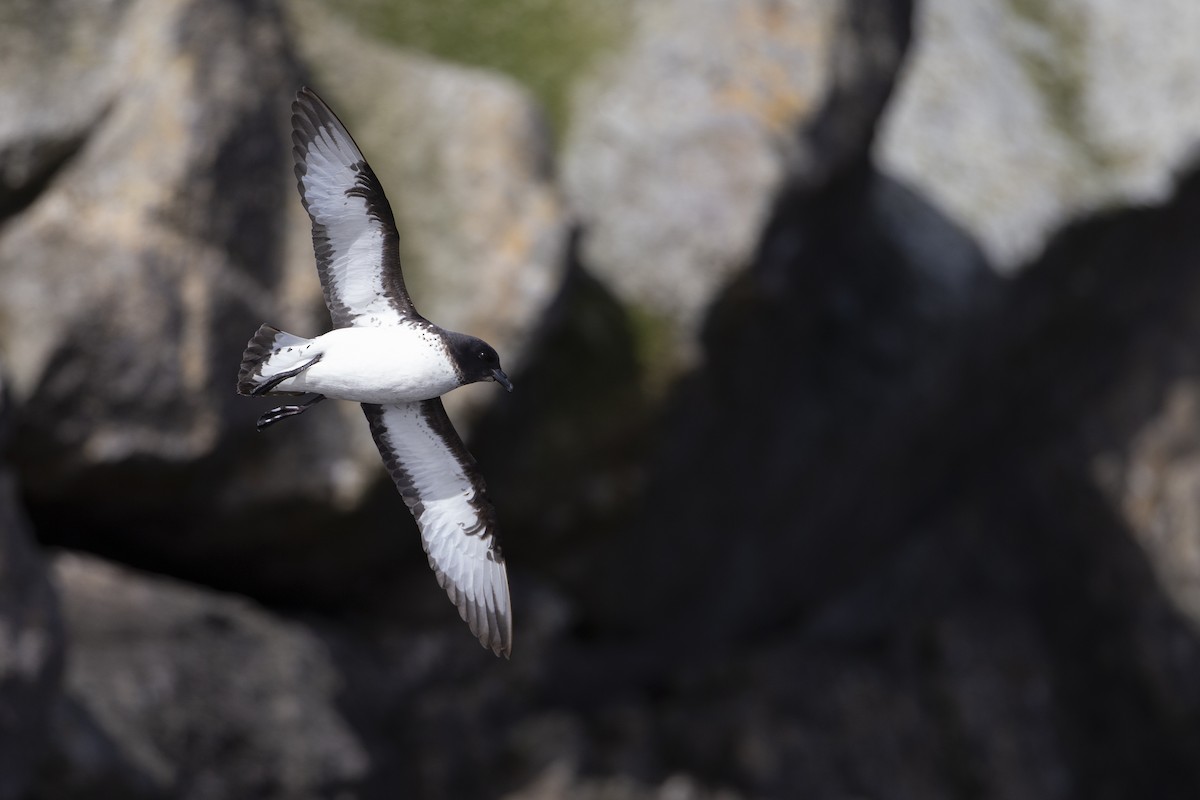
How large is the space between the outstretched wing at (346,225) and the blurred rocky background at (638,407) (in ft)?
8.79

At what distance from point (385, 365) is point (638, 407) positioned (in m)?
5.72

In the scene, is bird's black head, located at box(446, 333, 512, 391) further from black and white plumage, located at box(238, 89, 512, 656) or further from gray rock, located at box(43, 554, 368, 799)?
gray rock, located at box(43, 554, 368, 799)

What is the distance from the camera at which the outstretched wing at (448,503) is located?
28.1ft

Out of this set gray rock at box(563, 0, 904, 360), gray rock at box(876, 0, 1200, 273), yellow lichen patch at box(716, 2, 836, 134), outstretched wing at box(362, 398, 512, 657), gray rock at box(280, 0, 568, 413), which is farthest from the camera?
gray rock at box(876, 0, 1200, 273)

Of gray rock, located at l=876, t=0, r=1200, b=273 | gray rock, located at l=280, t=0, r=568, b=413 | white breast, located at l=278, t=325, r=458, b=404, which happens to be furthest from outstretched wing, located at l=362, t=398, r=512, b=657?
gray rock, located at l=876, t=0, r=1200, b=273

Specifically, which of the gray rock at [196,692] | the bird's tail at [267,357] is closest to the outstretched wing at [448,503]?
the bird's tail at [267,357]

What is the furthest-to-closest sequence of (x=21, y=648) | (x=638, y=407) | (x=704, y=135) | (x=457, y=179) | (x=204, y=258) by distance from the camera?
(x=704, y=135)
(x=638, y=407)
(x=457, y=179)
(x=204, y=258)
(x=21, y=648)

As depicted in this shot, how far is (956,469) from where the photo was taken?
60.8 feet

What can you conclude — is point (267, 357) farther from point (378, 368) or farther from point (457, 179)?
point (457, 179)

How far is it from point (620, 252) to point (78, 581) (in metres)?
4.91

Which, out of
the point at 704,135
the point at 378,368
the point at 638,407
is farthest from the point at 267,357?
the point at 704,135

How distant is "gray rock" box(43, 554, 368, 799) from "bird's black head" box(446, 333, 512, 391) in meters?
4.41

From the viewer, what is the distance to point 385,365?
752cm

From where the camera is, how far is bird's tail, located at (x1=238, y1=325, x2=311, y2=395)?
754 centimetres
